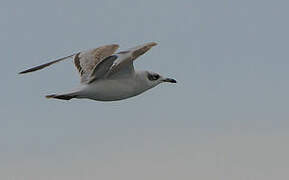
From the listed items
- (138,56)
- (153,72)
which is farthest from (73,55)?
(138,56)

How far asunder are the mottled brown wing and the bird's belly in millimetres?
1260

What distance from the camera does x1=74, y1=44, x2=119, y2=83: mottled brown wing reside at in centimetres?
2643

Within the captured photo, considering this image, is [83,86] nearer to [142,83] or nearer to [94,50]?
[142,83]

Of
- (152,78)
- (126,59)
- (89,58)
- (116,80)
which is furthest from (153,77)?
(126,59)

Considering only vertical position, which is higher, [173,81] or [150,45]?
[150,45]

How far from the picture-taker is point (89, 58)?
27.3 metres

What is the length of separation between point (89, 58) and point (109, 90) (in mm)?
3175

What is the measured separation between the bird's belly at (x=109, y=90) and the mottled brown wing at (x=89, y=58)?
126cm

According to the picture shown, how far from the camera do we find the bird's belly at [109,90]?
2422 centimetres

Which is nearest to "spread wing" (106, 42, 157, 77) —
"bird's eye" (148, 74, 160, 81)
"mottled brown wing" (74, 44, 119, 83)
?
"bird's eye" (148, 74, 160, 81)

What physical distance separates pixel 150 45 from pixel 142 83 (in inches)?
56.4

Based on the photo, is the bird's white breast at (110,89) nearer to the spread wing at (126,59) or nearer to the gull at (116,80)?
the gull at (116,80)

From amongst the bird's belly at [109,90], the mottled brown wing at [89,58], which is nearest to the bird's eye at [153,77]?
the bird's belly at [109,90]

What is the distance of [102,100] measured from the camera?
970 inches
